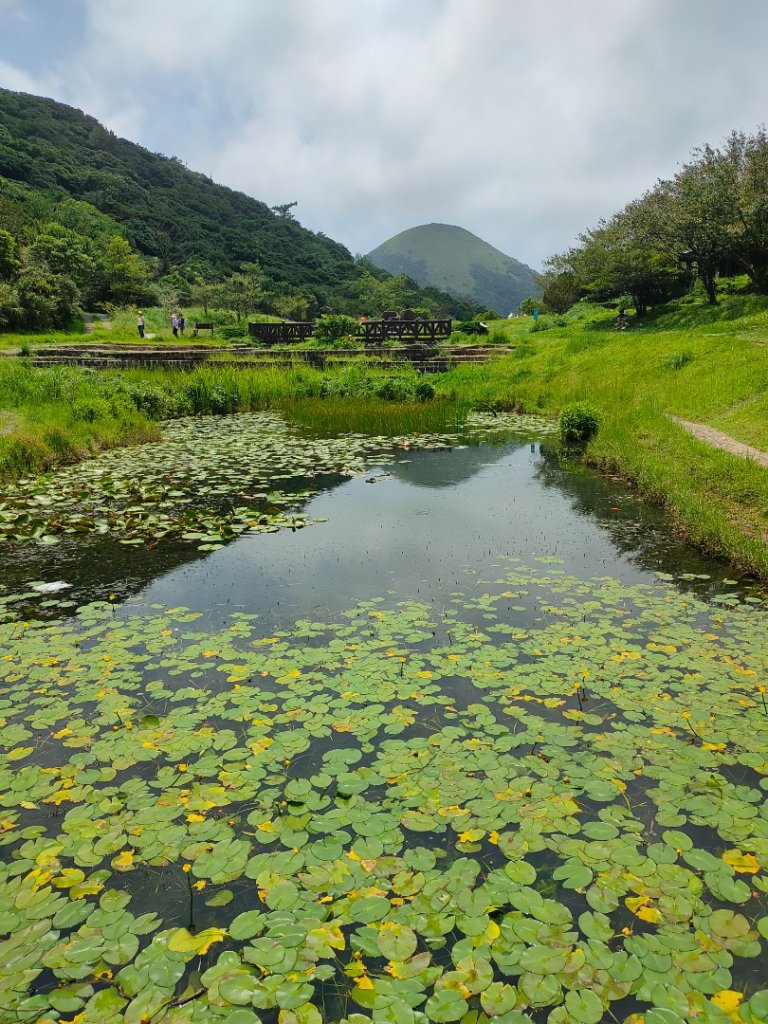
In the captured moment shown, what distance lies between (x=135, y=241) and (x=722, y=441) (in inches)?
2556

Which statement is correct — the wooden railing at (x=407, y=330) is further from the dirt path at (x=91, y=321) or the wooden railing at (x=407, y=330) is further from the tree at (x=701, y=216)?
the dirt path at (x=91, y=321)

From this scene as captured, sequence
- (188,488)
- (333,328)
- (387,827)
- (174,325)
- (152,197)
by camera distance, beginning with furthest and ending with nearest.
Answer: (152,197) → (174,325) → (333,328) → (188,488) → (387,827)

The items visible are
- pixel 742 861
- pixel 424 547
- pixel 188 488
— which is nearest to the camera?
pixel 742 861

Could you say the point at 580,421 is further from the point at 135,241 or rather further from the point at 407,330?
the point at 135,241

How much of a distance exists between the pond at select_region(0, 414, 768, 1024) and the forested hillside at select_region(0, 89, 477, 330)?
98.5ft

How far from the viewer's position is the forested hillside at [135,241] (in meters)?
35.4

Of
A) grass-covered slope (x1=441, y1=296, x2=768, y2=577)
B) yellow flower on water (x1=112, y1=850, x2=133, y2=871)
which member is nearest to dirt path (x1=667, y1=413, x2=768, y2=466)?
grass-covered slope (x1=441, y1=296, x2=768, y2=577)

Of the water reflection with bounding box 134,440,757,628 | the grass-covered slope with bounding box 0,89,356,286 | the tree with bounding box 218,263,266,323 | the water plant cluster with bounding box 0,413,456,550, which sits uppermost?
→ the grass-covered slope with bounding box 0,89,356,286

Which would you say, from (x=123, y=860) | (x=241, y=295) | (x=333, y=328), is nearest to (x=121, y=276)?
(x=241, y=295)

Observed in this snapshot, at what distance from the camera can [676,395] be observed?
13.0m

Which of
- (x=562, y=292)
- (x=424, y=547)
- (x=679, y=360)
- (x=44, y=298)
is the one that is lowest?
(x=424, y=547)

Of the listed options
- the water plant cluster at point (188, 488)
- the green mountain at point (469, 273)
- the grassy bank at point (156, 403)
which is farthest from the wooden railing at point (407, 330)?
the green mountain at point (469, 273)

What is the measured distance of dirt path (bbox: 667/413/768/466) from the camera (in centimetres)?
861

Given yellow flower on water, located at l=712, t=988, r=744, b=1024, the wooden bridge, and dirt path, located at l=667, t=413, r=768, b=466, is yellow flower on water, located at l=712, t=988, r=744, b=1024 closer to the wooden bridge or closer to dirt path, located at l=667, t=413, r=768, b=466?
dirt path, located at l=667, t=413, r=768, b=466
